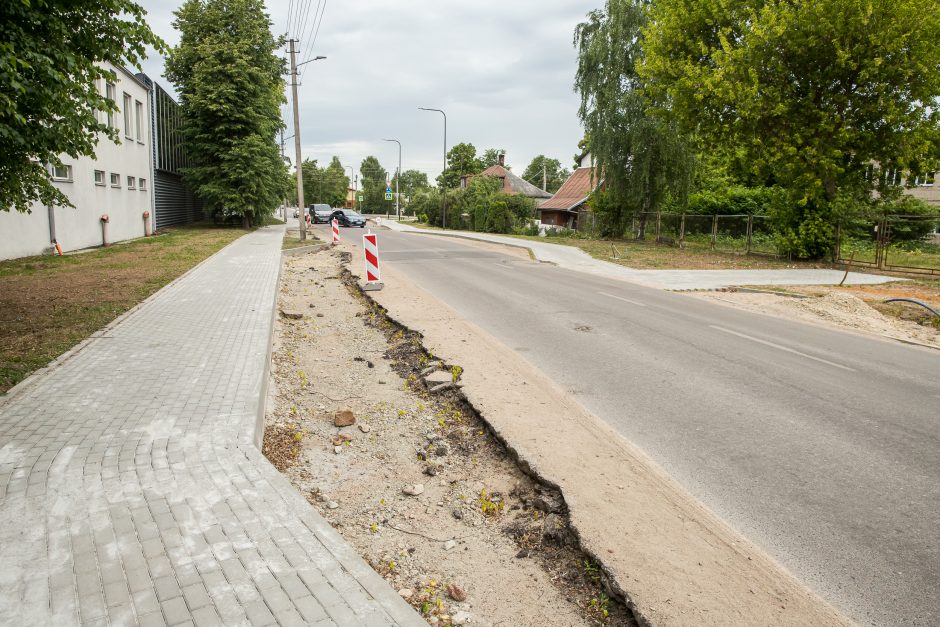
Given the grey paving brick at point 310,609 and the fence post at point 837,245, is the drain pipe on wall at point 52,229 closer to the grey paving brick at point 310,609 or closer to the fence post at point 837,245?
the grey paving brick at point 310,609

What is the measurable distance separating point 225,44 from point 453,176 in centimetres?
5989

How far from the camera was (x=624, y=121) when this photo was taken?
29500 millimetres

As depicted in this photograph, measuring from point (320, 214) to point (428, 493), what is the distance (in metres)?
46.7

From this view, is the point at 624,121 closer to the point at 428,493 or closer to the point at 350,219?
the point at 350,219

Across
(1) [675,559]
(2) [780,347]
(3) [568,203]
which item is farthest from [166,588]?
(3) [568,203]

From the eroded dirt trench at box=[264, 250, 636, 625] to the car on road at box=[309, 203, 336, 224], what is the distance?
42.6 metres

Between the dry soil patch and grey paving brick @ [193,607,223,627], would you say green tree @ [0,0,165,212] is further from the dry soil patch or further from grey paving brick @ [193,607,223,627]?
the dry soil patch

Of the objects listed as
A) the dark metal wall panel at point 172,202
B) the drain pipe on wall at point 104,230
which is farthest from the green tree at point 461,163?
the drain pipe on wall at point 104,230

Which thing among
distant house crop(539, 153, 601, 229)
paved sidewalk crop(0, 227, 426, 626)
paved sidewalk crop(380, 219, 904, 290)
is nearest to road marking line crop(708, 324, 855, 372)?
paved sidewalk crop(380, 219, 904, 290)

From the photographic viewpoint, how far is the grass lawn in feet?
22.8

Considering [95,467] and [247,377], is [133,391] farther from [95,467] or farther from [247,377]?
[95,467]

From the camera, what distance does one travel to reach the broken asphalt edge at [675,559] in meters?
2.89

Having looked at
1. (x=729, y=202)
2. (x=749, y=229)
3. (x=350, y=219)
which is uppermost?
(x=729, y=202)

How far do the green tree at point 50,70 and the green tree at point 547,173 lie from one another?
113995mm
